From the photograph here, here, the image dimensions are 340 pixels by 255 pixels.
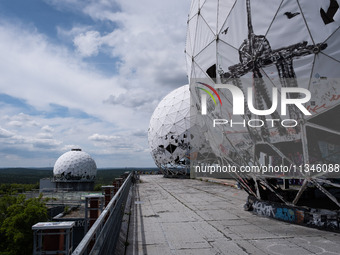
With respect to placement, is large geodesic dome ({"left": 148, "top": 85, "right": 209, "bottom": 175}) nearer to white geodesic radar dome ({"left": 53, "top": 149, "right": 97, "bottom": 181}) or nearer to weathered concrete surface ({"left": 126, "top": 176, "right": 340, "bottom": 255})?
white geodesic radar dome ({"left": 53, "top": 149, "right": 97, "bottom": 181})

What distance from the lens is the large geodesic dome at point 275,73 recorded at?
644 centimetres

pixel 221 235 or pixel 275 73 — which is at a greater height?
pixel 275 73

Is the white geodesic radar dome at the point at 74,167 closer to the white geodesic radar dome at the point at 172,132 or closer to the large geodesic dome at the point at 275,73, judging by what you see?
the white geodesic radar dome at the point at 172,132

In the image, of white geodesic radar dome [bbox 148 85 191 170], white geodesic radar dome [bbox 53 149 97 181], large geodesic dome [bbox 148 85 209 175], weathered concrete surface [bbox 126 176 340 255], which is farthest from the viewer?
white geodesic radar dome [bbox 53 149 97 181]

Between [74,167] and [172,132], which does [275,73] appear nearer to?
[172,132]

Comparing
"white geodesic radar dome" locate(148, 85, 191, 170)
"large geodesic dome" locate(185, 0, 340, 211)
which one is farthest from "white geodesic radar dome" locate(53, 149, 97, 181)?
"large geodesic dome" locate(185, 0, 340, 211)

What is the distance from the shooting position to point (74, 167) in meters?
45.2

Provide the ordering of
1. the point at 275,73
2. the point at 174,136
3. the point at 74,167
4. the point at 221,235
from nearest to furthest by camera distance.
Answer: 1. the point at 221,235
2. the point at 275,73
3. the point at 174,136
4. the point at 74,167

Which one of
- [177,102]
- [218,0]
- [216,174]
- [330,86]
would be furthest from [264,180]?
[177,102]

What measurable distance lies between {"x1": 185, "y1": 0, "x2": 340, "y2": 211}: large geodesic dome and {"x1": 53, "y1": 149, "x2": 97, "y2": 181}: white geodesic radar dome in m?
40.2

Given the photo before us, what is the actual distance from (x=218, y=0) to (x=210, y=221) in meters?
6.66

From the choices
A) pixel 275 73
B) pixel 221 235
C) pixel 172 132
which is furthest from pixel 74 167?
pixel 275 73

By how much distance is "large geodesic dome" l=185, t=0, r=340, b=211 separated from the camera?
6441 millimetres

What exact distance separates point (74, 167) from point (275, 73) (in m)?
42.9
